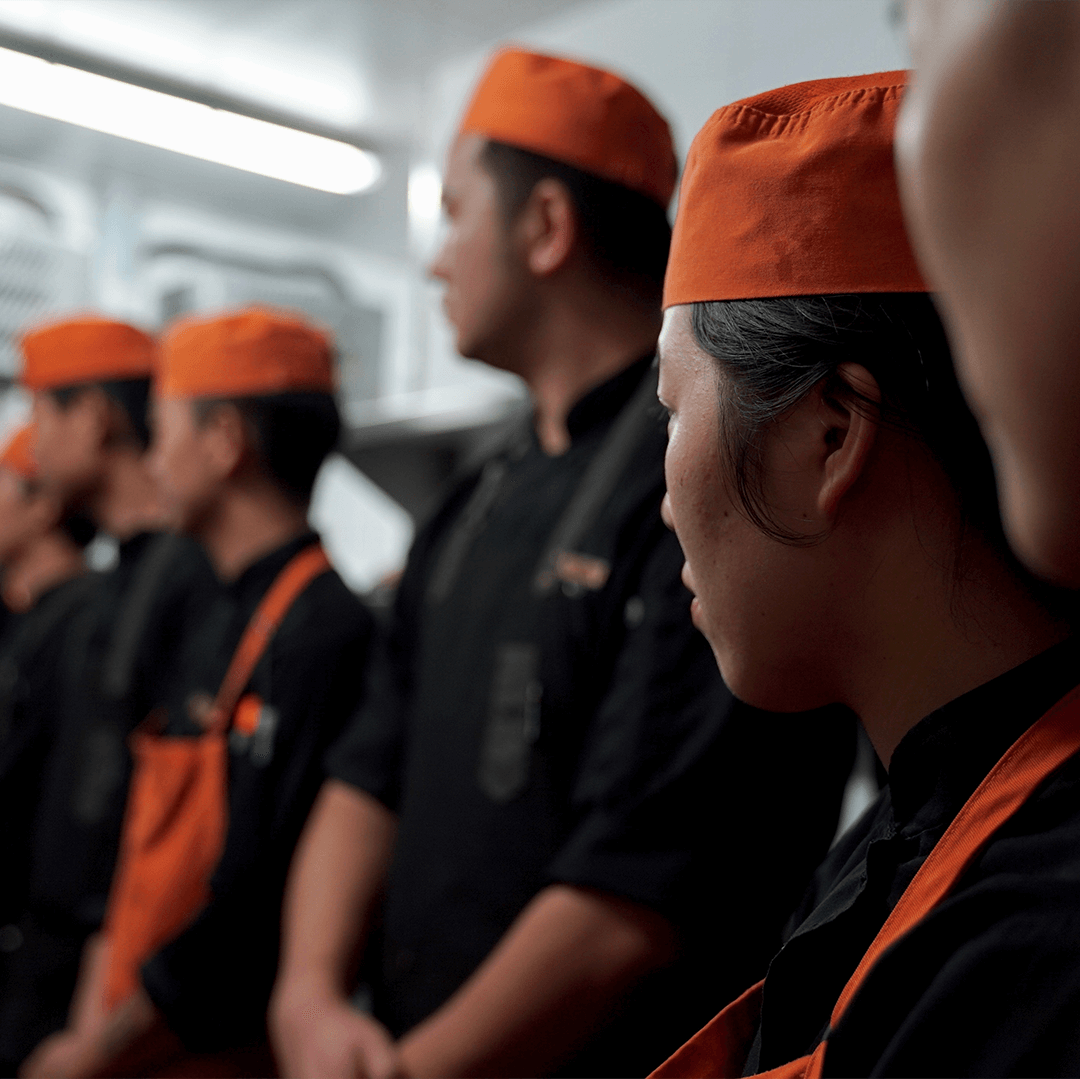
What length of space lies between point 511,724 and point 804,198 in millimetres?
665

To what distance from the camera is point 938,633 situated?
1.90 feet

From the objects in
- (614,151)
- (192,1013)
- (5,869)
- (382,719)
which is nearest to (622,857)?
(382,719)

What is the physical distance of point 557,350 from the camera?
4.13 feet

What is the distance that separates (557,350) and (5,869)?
5.95ft

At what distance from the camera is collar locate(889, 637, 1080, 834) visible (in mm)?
542

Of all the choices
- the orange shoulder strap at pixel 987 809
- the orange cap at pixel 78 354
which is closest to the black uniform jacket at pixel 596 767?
the orange shoulder strap at pixel 987 809

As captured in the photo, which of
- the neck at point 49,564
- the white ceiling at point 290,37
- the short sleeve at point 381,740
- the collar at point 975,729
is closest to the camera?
the collar at point 975,729

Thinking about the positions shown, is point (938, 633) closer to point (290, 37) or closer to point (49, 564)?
point (49, 564)

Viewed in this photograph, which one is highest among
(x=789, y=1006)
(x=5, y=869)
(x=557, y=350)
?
(x=557, y=350)

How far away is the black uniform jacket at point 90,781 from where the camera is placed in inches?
79.6

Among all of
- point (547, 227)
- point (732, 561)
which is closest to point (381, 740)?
point (547, 227)

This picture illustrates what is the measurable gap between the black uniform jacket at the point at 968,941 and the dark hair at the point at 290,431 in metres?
1.51

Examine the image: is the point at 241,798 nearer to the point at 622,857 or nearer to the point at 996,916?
the point at 622,857

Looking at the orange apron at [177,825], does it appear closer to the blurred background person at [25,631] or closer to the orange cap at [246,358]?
the orange cap at [246,358]
